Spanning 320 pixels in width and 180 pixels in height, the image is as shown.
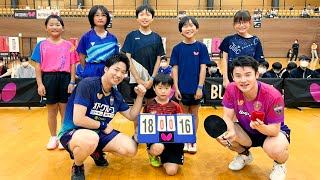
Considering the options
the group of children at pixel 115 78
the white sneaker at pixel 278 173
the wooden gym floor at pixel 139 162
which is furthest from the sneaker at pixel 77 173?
the white sneaker at pixel 278 173

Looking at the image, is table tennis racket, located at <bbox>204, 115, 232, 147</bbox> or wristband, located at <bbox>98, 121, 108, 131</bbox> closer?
table tennis racket, located at <bbox>204, 115, 232, 147</bbox>

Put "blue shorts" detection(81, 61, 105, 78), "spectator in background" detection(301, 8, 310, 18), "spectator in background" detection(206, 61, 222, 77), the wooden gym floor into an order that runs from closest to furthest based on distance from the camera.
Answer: the wooden gym floor
"blue shorts" detection(81, 61, 105, 78)
"spectator in background" detection(206, 61, 222, 77)
"spectator in background" detection(301, 8, 310, 18)

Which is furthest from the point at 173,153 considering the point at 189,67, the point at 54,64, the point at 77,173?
the point at 54,64

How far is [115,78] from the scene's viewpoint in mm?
2904

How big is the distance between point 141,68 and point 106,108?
87cm

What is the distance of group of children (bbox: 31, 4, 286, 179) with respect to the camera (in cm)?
294

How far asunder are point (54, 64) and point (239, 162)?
2511 millimetres

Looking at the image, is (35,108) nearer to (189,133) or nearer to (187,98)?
(187,98)

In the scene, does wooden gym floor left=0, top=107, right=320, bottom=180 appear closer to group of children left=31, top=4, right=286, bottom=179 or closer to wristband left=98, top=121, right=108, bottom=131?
group of children left=31, top=4, right=286, bottom=179

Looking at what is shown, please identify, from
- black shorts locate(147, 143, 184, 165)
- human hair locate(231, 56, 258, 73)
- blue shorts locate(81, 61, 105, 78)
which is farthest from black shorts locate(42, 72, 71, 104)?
human hair locate(231, 56, 258, 73)

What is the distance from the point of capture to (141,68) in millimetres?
3746

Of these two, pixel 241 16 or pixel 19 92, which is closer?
pixel 241 16

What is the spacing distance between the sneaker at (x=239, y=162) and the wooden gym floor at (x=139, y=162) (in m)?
0.06

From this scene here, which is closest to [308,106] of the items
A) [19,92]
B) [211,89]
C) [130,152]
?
[211,89]
